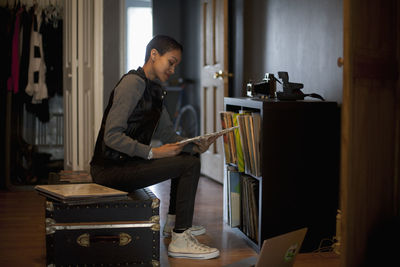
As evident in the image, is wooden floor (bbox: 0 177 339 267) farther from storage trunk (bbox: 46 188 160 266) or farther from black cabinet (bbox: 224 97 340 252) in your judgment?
storage trunk (bbox: 46 188 160 266)

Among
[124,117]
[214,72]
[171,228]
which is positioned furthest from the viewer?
[214,72]

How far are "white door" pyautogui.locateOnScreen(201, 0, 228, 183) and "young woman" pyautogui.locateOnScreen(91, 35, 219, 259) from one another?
83.0 inches

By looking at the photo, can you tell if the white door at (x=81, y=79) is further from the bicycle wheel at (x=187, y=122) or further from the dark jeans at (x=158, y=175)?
the bicycle wheel at (x=187, y=122)

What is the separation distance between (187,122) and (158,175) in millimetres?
5089

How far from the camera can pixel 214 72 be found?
17.1ft

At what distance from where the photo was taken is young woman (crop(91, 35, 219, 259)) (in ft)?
8.82

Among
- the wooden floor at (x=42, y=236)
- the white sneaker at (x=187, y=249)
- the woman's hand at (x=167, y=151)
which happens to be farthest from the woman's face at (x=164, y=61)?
the wooden floor at (x=42, y=236)

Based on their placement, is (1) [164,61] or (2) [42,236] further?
(2) [42,236]

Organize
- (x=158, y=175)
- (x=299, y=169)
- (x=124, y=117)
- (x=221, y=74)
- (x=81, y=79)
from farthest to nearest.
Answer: (x=221, y=74)
(x=81, y=79)
(x=299, y=169)
(x=158, y=175)
(x=124, y=117)

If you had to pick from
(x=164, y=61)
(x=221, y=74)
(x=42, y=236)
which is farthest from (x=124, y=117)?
(x=221, y=74)

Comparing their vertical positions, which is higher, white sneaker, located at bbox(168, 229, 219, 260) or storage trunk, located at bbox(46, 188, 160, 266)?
storage trunk, located at bbox(46, 188, 160, 266)

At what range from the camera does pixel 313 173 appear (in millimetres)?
2959

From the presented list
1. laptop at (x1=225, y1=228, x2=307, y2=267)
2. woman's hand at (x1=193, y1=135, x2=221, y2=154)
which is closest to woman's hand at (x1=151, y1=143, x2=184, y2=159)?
woman's hand at (x1=193, y1=135, x2=221, y2=154)

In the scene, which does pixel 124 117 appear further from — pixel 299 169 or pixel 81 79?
pixel 81 79
